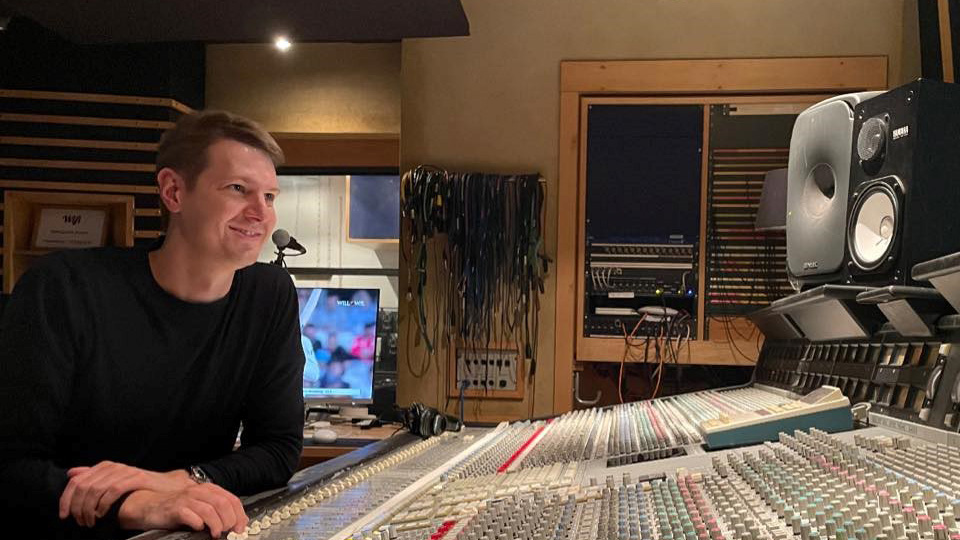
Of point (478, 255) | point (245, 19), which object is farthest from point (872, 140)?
point (245, 19)

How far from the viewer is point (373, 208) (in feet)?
17.4

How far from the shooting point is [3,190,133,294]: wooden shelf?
13.8 feet

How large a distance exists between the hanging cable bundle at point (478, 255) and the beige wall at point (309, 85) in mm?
1236

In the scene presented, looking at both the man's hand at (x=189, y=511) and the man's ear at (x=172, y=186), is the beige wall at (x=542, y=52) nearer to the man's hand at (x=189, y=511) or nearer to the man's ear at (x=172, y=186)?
the man's ear at (x=172, y=186)

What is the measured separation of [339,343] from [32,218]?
6.42ft

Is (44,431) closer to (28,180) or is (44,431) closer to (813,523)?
(813,523)

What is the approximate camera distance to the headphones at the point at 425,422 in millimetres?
2113

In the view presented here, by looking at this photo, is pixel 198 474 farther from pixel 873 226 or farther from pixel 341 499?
pixel 873 226

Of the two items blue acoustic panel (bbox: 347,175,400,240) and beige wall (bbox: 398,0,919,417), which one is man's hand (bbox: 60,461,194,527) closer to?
beige wall (bbox: 398,0,919,417)

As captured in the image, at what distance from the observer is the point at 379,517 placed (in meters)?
1.07

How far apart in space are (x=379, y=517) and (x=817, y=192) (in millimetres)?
1647

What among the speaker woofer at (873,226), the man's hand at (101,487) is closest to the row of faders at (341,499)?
Answer: the man's hand at (101,487)

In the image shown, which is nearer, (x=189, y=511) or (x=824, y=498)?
(x=824, y=498)

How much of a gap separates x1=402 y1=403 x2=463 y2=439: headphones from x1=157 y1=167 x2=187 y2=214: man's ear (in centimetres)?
83
